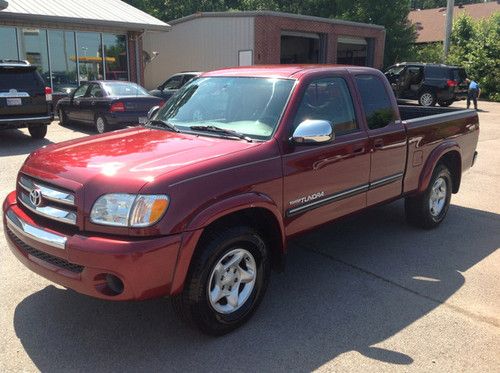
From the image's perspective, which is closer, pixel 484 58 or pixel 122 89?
pixel 122 89

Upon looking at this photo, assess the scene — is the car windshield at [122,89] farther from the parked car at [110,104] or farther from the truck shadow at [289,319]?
the truck shadow at [289,319]

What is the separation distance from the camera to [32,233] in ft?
10.9

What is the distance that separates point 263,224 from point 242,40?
69.4ft

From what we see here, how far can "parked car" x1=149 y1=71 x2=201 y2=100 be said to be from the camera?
602 inches

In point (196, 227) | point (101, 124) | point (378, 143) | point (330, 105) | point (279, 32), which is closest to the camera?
point (196, 227)

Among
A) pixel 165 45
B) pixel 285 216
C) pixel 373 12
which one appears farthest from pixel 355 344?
pixel 373 12

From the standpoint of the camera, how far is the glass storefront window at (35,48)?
17.4 m

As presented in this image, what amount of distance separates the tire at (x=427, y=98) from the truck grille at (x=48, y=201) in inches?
800

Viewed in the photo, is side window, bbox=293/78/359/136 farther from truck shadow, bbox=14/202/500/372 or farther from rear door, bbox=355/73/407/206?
truck shadow, bbox=14/202/500/372

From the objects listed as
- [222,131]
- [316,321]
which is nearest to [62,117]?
[222,131]

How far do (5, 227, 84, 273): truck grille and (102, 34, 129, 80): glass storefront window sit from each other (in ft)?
57.7

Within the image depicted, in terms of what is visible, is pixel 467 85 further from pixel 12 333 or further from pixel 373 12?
pixel 12 333

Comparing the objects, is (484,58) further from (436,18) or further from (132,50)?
(436,18)

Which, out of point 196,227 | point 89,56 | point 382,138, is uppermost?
point 89,56
